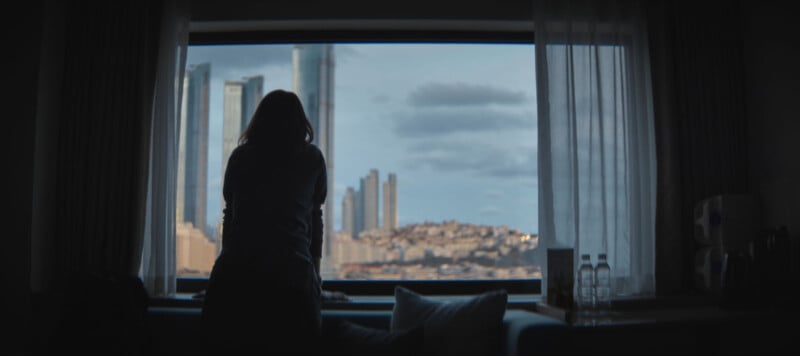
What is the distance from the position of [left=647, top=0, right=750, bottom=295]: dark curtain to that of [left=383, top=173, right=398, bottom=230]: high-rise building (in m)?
1.39

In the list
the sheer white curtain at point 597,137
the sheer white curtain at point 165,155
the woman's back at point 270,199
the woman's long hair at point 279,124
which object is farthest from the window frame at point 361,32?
the woman's back at point 270,199

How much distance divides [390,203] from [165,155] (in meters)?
1.21

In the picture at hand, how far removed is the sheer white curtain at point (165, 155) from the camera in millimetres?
3168

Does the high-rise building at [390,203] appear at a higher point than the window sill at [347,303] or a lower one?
higher

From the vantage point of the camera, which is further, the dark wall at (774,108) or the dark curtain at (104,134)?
the dark curtain at (104,134)

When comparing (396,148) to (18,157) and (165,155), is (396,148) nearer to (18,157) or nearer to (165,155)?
(165,155)

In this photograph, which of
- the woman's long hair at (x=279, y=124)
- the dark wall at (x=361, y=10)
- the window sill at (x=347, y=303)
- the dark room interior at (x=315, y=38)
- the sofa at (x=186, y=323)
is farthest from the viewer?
the dark wall at (x=361, y=10)

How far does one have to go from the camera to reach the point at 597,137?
128 inches

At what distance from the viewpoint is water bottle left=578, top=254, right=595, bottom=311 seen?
2.99 m

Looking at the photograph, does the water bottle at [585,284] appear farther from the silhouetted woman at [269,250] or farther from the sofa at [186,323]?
the silhouetted woman at [269,250]

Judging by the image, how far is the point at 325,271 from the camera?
11.1 feet

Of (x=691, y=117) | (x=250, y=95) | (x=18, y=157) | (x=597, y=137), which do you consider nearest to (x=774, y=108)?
(x=691, y=117)

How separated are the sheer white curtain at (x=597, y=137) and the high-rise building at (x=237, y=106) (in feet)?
5.10

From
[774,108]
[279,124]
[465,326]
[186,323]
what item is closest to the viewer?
[279,124]
